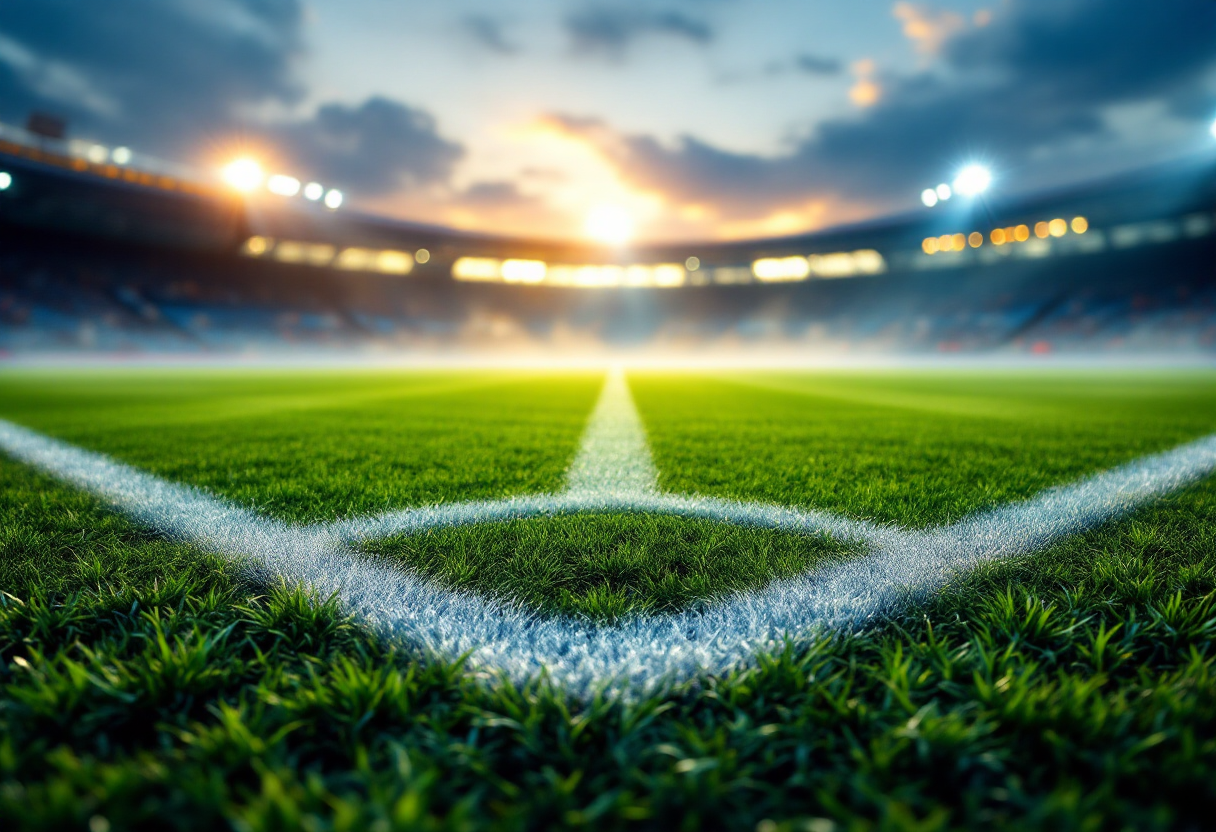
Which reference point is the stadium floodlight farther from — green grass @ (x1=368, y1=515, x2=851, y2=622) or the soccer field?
green grass @ (x1=368, y1=515, x2=851, y2=622)

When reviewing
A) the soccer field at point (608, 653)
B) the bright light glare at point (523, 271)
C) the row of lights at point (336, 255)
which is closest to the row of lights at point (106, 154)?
the row of lights at point (336, 255)

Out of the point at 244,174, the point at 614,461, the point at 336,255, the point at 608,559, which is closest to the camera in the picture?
the point at 608,559

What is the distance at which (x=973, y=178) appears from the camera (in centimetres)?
3092

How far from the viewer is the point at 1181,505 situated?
2639mm

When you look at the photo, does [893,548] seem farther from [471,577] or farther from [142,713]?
[142,713]

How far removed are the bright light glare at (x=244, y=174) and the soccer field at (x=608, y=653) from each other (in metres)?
37.2

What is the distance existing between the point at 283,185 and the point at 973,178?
127ft

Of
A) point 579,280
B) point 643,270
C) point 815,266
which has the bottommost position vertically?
point 815,266

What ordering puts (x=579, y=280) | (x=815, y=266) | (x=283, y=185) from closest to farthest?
(x=283, y=185) → (x=815, y=266) → (x=579, y=280)

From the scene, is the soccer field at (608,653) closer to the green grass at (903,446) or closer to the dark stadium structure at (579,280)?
the green grass at (903,446)

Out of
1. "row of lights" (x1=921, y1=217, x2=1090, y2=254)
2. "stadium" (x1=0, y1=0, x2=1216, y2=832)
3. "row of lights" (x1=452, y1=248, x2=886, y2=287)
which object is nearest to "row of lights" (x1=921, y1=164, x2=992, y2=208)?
"row of lights" (x1=921, y1=217, x2=1090, y2=254)

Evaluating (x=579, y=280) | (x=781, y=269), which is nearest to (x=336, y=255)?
(x=579, y=280)

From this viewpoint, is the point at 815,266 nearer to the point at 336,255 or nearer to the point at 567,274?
the point at 567,274

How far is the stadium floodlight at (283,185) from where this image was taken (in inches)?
1387
